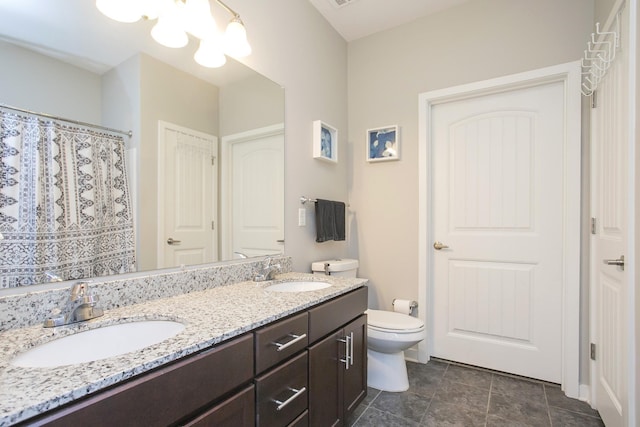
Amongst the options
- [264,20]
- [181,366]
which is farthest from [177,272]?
[264,20]

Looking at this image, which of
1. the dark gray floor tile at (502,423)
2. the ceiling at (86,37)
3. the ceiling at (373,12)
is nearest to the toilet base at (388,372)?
the dark gray floor tile at (502,423)

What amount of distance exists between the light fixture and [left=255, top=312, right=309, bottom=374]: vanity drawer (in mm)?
1250

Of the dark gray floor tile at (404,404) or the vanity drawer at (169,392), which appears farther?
the dark gray floor tile at (404,404)

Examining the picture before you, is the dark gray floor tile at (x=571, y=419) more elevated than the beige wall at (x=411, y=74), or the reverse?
the beige wall at (x=411, y=74)

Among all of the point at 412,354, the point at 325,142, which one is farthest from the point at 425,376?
the point at 325,142

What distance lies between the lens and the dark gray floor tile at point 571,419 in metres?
1.66

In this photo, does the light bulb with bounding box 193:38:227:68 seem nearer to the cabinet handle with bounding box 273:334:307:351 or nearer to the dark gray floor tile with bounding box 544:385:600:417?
the cabinet handle with bounding box 273:334:307:351

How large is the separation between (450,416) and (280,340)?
1.26 meters

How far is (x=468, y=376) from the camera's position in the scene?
2.17 metres

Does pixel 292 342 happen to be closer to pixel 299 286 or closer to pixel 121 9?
pixel 299 286

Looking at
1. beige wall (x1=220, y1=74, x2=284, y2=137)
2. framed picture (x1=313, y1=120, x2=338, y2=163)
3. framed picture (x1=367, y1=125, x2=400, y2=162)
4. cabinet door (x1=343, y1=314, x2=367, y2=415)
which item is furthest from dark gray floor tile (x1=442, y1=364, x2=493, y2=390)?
beige wall (x1=220, y1=74, x2=284, y2=137)

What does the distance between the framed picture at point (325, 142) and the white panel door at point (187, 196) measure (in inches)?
32.5

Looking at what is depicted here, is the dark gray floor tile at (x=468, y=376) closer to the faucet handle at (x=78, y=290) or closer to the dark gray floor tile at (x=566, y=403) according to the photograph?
the dark gray floor tile at (x=566, y=403)

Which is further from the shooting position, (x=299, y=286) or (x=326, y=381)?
(x=299, y=286)
